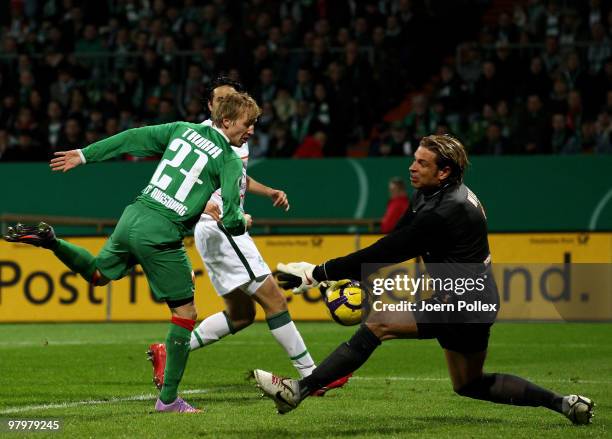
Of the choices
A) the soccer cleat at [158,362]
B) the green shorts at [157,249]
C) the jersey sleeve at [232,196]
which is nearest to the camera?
the jersey sleeve at [232,196]

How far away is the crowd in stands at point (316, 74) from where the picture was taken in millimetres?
19562

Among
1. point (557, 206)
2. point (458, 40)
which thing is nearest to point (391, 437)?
point (557, 206)

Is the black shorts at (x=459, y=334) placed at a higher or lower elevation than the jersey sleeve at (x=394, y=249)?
lower

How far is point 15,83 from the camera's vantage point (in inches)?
877

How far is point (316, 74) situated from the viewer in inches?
820

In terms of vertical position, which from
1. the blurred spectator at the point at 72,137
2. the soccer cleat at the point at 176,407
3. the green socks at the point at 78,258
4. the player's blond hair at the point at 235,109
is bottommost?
the blurred spectator at the point at 72,137

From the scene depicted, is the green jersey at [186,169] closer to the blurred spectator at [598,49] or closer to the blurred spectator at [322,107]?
the blurred spectator at [322,107]

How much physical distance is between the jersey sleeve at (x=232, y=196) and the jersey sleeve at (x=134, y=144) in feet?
1.58

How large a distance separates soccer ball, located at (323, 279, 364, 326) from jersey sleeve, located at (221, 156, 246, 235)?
751 mm

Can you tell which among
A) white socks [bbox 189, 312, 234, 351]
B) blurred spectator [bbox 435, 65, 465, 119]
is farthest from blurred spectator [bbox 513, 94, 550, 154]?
white socks [bbox 189, 312, 234, 351]

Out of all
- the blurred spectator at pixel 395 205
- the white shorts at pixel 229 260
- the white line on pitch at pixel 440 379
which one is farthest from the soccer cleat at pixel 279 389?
the blurred spectator at pixel 395 205

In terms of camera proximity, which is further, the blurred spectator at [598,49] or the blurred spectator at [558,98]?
the blurred spectator at [598,49]

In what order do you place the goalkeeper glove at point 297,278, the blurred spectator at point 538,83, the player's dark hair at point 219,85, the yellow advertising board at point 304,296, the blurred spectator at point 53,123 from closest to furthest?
the goalkeeper glove at point 297,278 → the player's dark hair at point 219,85 → the yellow advertising board at point 304,296 → the blurred spectator at point 538,83 → the blurred spectator at point 53,123

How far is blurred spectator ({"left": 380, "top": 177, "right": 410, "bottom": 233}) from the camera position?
734 inches
